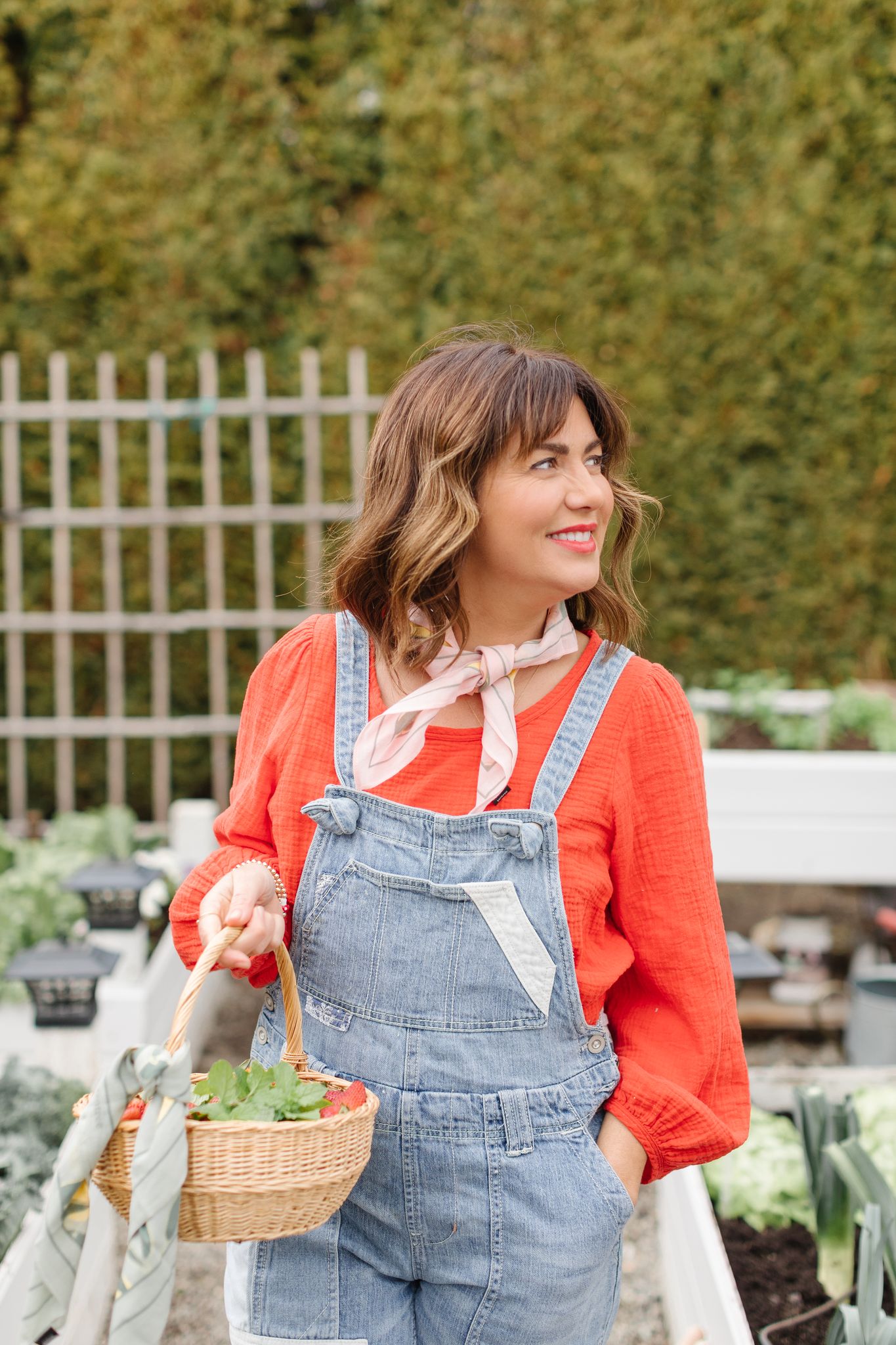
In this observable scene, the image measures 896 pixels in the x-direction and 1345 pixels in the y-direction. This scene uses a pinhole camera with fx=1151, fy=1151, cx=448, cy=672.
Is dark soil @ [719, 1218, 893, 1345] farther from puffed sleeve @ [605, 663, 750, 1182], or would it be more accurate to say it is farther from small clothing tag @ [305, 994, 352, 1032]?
small clothing tag @ [305, 994, 352, 1032]

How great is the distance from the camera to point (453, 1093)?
45.5 inches

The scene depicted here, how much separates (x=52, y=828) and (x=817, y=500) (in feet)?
11.6

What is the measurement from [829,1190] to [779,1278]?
28cm

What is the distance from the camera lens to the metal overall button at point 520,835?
116 centimetres

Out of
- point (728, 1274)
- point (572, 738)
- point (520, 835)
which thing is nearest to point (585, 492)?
point (572, 738)

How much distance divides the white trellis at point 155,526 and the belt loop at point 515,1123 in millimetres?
A: 3315

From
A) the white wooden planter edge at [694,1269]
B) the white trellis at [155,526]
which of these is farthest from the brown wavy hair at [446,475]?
the white trellis at [155,526]

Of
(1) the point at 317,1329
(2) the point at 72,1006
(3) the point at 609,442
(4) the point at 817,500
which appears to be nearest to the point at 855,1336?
(1) the point at 317,1329

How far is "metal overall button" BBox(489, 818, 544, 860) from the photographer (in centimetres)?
116

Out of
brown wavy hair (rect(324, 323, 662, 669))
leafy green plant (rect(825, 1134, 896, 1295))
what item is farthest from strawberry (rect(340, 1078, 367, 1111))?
leafy green plant (rect(825, 1134, 896, 1295))

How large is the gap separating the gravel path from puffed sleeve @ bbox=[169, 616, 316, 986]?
1.16 metres

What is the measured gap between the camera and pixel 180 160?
16.1 feet

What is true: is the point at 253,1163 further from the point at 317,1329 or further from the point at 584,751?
the point at 584,751

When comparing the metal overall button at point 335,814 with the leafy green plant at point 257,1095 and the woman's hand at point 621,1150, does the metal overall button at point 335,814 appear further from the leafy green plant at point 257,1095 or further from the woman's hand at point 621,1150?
the woman's hand at point 621,1150
